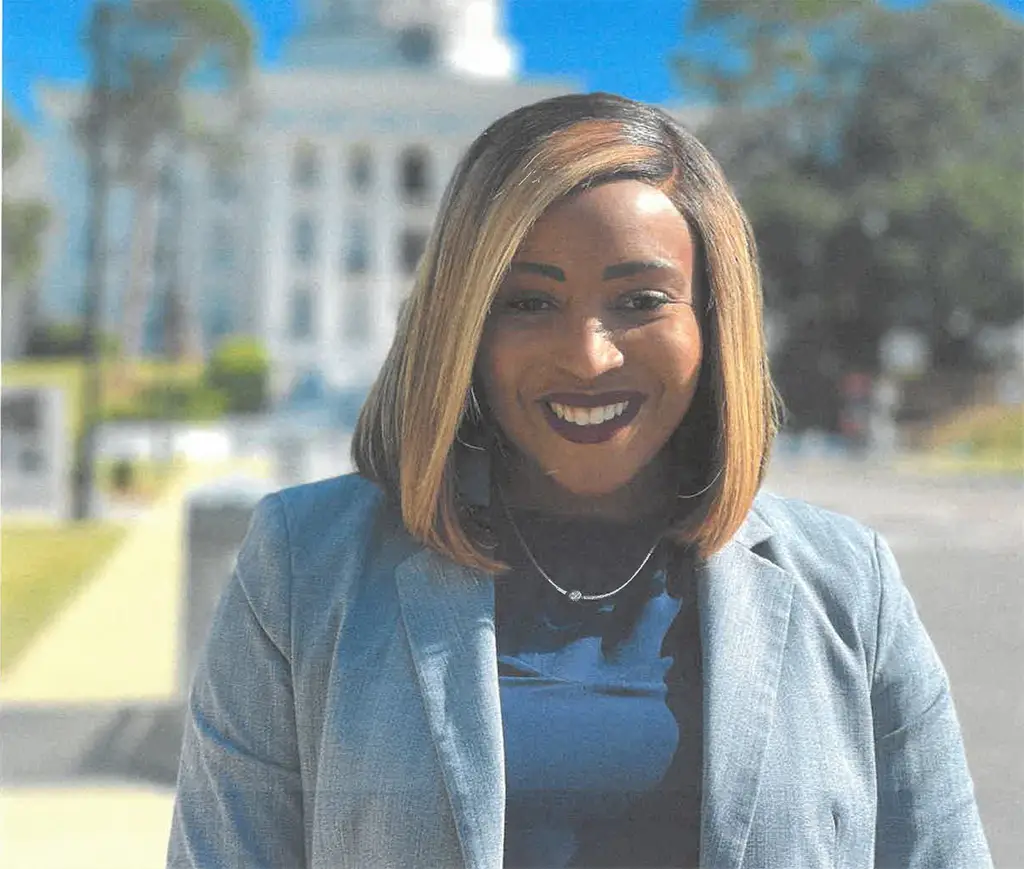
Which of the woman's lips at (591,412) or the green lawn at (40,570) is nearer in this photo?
the woman's lips at (591,412)

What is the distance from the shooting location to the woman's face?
1.41m

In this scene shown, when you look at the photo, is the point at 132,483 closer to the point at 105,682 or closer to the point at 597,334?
the point at 105,682

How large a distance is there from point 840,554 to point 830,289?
30679mm

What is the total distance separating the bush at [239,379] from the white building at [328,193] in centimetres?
729

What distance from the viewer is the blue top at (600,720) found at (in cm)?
144

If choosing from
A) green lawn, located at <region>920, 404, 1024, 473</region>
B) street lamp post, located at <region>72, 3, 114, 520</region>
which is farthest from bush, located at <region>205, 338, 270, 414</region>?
street lamp post, located at <region>72, 3, 114, 520</region>

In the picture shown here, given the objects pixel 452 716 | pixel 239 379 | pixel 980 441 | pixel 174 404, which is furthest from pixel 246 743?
pixel 239 379

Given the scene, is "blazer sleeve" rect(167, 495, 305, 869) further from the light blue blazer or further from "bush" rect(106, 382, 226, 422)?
"bush" rect(106, 382, 226, 422)

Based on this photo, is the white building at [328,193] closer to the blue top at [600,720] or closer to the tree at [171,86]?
the tree at [171,86]

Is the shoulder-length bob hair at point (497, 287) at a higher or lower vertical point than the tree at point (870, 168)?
lower

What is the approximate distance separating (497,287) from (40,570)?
1033 centimetres

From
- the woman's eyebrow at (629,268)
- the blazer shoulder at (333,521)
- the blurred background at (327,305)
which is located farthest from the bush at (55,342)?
the woman's eyebrow at (629,268)

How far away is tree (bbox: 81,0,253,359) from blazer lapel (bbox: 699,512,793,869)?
25.4m

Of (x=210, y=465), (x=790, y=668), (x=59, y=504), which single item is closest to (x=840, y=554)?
(x=790, y=668)
